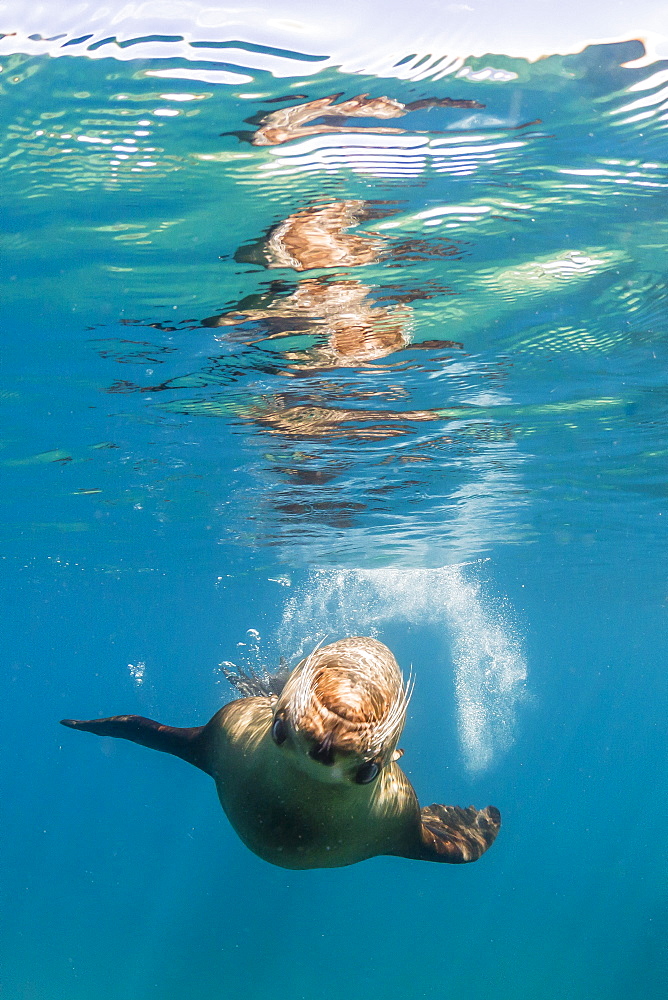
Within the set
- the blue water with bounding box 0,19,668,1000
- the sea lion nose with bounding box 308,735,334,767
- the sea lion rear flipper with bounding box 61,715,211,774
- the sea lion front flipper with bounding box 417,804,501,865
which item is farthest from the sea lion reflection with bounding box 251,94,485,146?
the sea lion front flipper with bounding box 417,804,501,865

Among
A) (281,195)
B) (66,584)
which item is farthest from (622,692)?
(281,195)

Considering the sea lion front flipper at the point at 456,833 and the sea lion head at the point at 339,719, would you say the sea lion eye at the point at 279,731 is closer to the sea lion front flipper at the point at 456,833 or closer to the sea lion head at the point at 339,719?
the sea lion head at the point at 339,719

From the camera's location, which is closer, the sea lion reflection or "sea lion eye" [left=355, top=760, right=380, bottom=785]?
"sea lion eye" [left=355, top=760, right=380, bottom=785]

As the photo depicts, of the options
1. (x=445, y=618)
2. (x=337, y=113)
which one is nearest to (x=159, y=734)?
(x=337, y=113)

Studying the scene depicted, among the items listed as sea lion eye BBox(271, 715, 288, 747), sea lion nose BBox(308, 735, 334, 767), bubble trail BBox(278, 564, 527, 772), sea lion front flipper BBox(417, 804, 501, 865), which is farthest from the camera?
bubble trail BBox(278, 564, 527, 772)

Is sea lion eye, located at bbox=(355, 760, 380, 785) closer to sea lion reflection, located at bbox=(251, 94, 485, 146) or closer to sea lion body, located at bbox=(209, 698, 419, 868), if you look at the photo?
sea lion body, located at bbox=(209, 698, 419, 868)

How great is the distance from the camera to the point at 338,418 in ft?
38.2

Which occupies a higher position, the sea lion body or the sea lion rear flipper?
the sea lion body

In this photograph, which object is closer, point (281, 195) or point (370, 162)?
point (370, 162)

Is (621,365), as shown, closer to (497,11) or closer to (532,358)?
(532,358)

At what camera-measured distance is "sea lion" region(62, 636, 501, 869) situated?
9.61 ft

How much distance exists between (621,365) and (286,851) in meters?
8.83

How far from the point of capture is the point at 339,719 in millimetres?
2873

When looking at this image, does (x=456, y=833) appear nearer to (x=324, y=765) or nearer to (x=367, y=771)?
(x=367, y=771)
